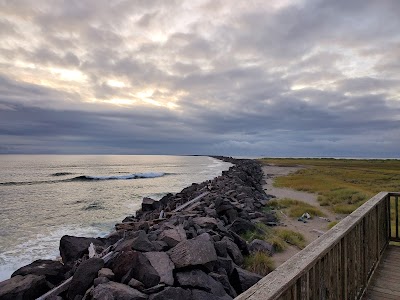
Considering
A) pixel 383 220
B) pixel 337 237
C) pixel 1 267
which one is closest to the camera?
pixel 337 237

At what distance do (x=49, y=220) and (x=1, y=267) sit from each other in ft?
29.7

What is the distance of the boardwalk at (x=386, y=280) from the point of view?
467 centimetres

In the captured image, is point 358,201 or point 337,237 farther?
point 358,201

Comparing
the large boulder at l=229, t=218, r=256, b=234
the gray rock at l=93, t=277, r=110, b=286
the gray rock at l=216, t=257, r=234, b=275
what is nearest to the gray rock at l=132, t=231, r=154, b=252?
the gray rock at l=93, t=277, r=110, b=286

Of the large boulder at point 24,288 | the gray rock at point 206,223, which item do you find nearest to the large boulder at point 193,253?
the gray rock at point 206,223

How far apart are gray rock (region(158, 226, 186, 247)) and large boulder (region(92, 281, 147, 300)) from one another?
2179 millimetres

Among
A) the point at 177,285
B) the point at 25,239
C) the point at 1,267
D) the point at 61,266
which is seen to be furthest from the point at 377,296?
the point at 25,239

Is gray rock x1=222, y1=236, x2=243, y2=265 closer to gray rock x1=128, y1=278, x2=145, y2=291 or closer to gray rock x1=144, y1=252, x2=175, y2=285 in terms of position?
gray rock x1=144, y1=252, x2=175, y2=285

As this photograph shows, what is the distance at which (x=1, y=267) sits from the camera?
10922 millimetres

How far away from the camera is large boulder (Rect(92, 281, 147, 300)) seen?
15.9ft

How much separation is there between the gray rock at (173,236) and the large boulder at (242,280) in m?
1.55

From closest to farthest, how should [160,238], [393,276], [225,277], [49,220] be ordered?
[393,276]
[225,277]
[160,238]
[49,220]

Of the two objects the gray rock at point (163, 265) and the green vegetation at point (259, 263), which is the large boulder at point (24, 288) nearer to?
the gray rock at point (163, 265)

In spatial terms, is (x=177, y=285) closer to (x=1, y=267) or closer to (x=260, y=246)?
(x=260, y=246)
